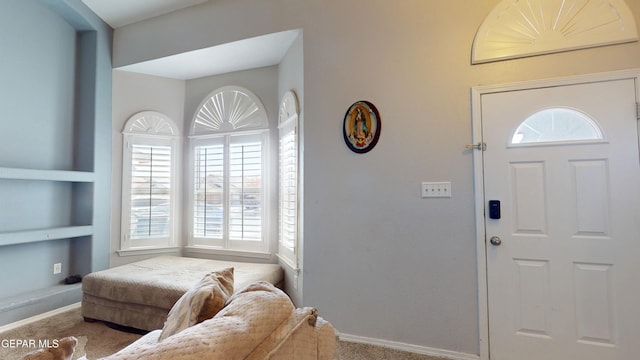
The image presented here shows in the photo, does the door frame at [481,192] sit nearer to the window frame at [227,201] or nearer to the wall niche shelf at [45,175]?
the window frame at [227,201]

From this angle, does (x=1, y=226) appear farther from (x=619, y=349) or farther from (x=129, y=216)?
(x=619, y=349)

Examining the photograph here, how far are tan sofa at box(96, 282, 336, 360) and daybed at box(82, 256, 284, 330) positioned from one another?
1.68m

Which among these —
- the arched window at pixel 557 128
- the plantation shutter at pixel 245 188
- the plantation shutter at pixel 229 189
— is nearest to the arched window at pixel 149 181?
the plantation shutter at pixel 229 189

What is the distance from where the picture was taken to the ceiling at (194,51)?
3.05 m

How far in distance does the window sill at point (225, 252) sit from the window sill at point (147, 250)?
172mm

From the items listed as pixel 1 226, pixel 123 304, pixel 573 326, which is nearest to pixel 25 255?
pixel 1 226

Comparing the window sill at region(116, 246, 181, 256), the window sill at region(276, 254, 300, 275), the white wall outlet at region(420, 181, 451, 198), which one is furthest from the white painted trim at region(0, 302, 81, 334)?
the white wall outlet at region(420, 181, 451, 198)

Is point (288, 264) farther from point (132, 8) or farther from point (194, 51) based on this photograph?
point (132, 8)

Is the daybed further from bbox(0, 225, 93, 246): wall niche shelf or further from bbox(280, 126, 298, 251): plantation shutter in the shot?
bbox(0, 225, 93, 246): wall niche shelf

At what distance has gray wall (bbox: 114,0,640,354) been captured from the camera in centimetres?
218

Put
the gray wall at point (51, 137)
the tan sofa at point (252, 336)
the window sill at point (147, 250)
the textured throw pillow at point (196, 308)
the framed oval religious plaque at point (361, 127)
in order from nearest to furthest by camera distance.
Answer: the tan sofa at point (252, 336) < the textured throw pillow at point (196, 308) < the framed oval religious plaque at point (361, 127) < the gray wall at point (51, 137) < the window sill at point (147, 250)

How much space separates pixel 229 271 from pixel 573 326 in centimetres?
229

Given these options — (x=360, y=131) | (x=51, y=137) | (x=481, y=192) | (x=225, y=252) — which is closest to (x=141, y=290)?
(x=225, y=252)

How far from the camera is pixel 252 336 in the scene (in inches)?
33.4
